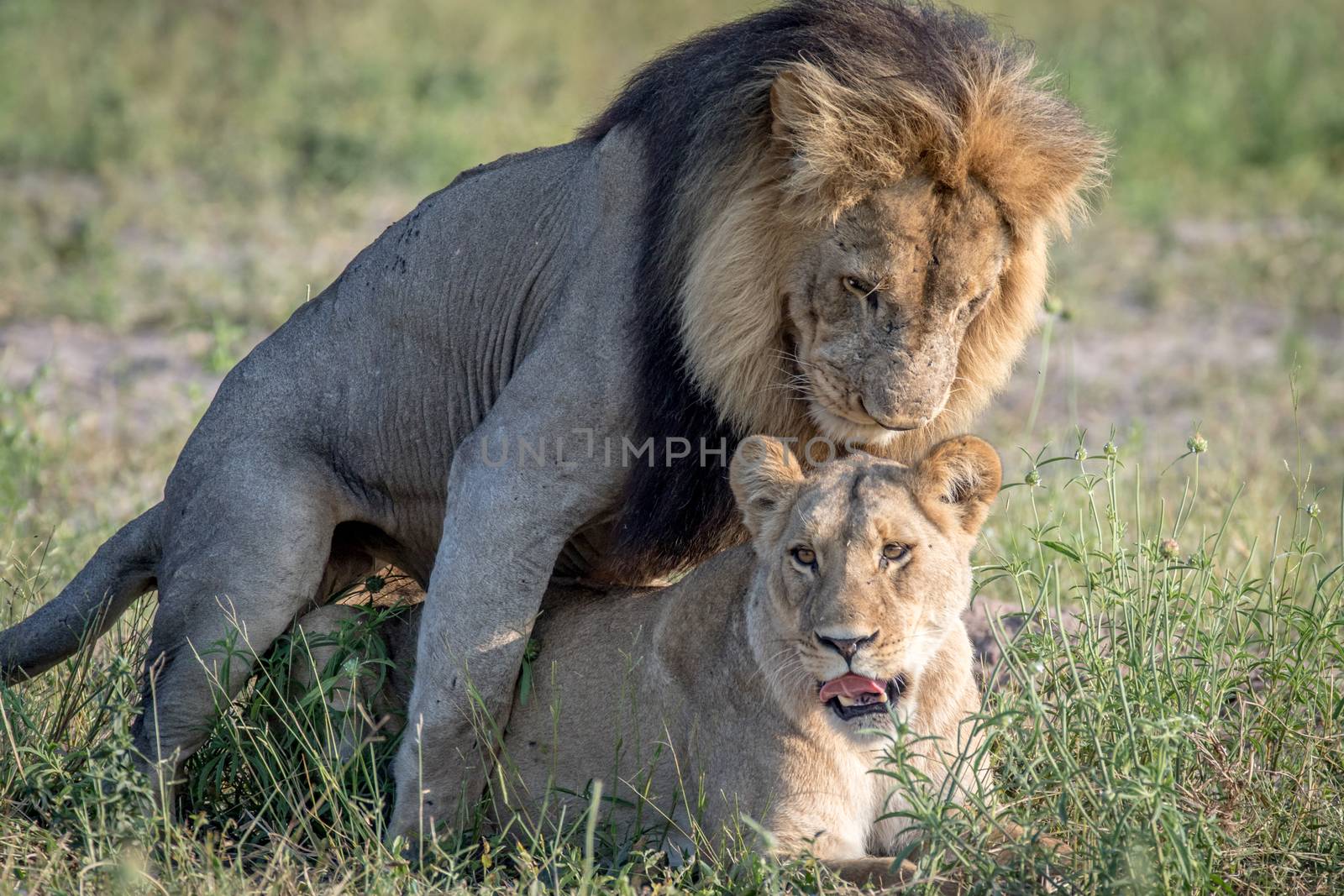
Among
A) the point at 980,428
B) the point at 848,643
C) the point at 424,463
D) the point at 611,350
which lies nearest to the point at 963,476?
the point at 848,643

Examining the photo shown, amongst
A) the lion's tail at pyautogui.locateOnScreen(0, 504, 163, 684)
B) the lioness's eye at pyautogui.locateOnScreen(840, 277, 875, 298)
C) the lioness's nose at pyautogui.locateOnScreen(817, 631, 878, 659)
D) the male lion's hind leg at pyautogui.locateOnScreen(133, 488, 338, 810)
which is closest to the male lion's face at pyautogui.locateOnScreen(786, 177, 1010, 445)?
the lioness's eye at pyautogui.locateOnScreen(840, 277, 875, 298)

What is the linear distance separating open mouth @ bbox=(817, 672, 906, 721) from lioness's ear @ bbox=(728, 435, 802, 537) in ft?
1.34

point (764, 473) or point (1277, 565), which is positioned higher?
point (764, 473)

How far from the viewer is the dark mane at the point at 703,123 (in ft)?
11.0

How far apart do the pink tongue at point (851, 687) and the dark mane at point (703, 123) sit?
0.64 metres

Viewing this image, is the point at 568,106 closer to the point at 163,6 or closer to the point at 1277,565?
the point at 163,6

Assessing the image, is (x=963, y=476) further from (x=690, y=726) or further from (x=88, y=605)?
(x=88, y=605)

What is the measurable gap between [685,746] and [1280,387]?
16.3 ft

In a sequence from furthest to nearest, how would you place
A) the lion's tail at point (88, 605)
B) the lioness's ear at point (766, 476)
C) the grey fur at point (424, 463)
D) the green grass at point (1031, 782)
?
the lion's tail at point (88, 605) → the grey fur at point (424, 463) → the lioness's ear at point (766, 476) → the green grass at point (1031, 782)

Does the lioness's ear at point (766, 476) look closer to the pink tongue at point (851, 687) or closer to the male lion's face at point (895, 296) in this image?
the male lion's face at point (895, 296)

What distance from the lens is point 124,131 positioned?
1052 cm

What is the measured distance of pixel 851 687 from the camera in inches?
122

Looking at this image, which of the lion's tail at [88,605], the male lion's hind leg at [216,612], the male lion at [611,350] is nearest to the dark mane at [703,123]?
the male lion at [611,350]

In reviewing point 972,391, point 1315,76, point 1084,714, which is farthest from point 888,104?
point 1315,76
